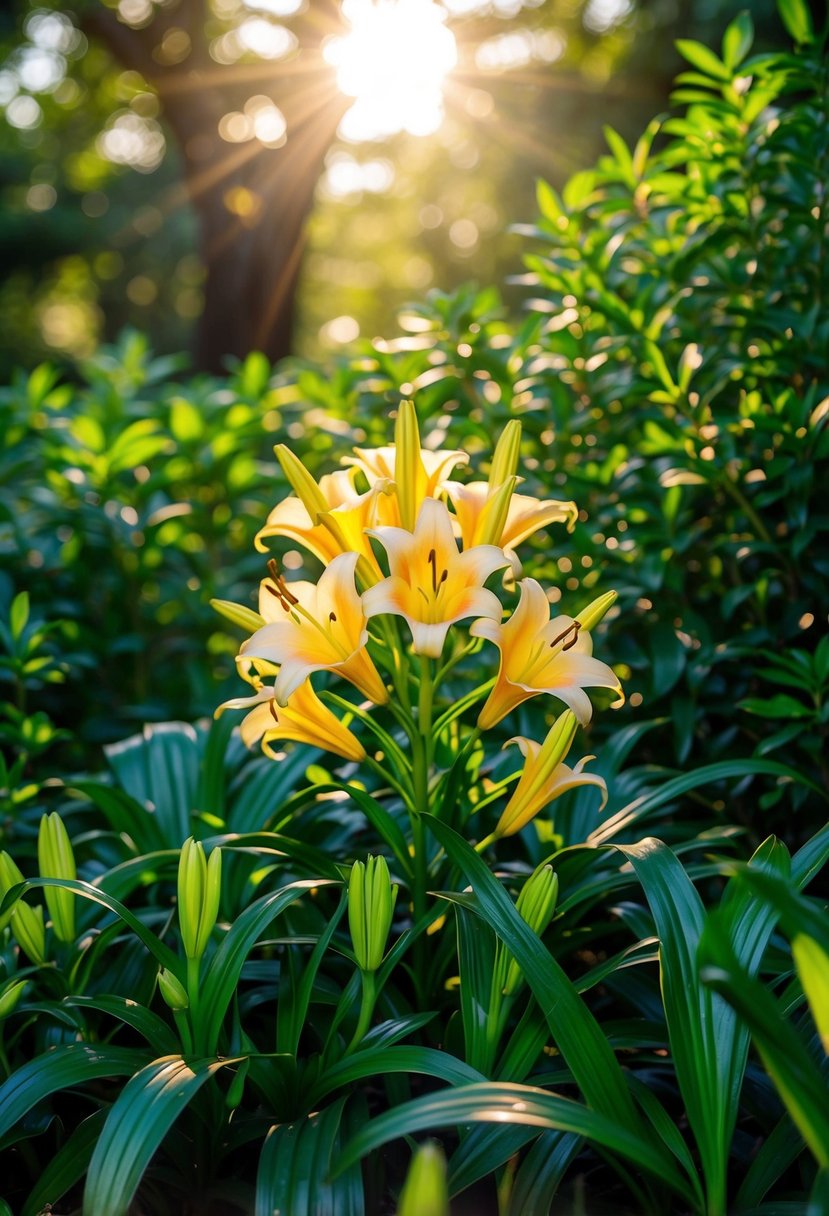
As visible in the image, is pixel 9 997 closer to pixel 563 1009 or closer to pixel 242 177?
pixel 563 1009

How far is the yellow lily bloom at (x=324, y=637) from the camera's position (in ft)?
4.28

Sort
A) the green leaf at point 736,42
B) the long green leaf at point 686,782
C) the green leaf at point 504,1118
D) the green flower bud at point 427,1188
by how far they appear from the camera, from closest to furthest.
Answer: the green flower bud at point 427,1188 < the green leaf at point 504,1118 < the long green leaf at point 686,782 < the green leaf at point 736,42

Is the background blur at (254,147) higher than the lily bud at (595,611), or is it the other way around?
the background blur at (254,147)

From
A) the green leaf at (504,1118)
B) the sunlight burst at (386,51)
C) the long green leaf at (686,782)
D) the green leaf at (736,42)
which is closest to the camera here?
the green leaf at (504,1118)

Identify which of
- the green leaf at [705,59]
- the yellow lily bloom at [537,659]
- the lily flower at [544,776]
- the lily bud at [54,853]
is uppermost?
the green leaf at [705,59]

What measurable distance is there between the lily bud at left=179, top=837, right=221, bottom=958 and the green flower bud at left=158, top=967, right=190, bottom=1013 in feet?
0.12

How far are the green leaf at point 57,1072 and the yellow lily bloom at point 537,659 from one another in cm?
66

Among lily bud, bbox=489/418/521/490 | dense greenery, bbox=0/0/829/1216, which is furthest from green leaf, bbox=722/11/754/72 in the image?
lily bud, bbox=489/418/521/490

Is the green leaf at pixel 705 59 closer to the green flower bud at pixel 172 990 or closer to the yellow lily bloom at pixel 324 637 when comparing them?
the yellow lily bloom at pixel 324 637

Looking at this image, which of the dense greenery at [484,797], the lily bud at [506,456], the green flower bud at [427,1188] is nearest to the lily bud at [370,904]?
the dense greenery at [484,797]

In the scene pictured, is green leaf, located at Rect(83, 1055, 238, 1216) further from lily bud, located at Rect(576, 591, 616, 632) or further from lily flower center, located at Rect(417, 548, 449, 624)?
lily bud, located at Rect(576, 591, 616, 632)

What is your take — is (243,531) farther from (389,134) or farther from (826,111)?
(389,134)

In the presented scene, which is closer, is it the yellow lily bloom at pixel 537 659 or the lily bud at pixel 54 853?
the yellow lily bloom at pixel 537 659

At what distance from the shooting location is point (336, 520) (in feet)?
4.73
